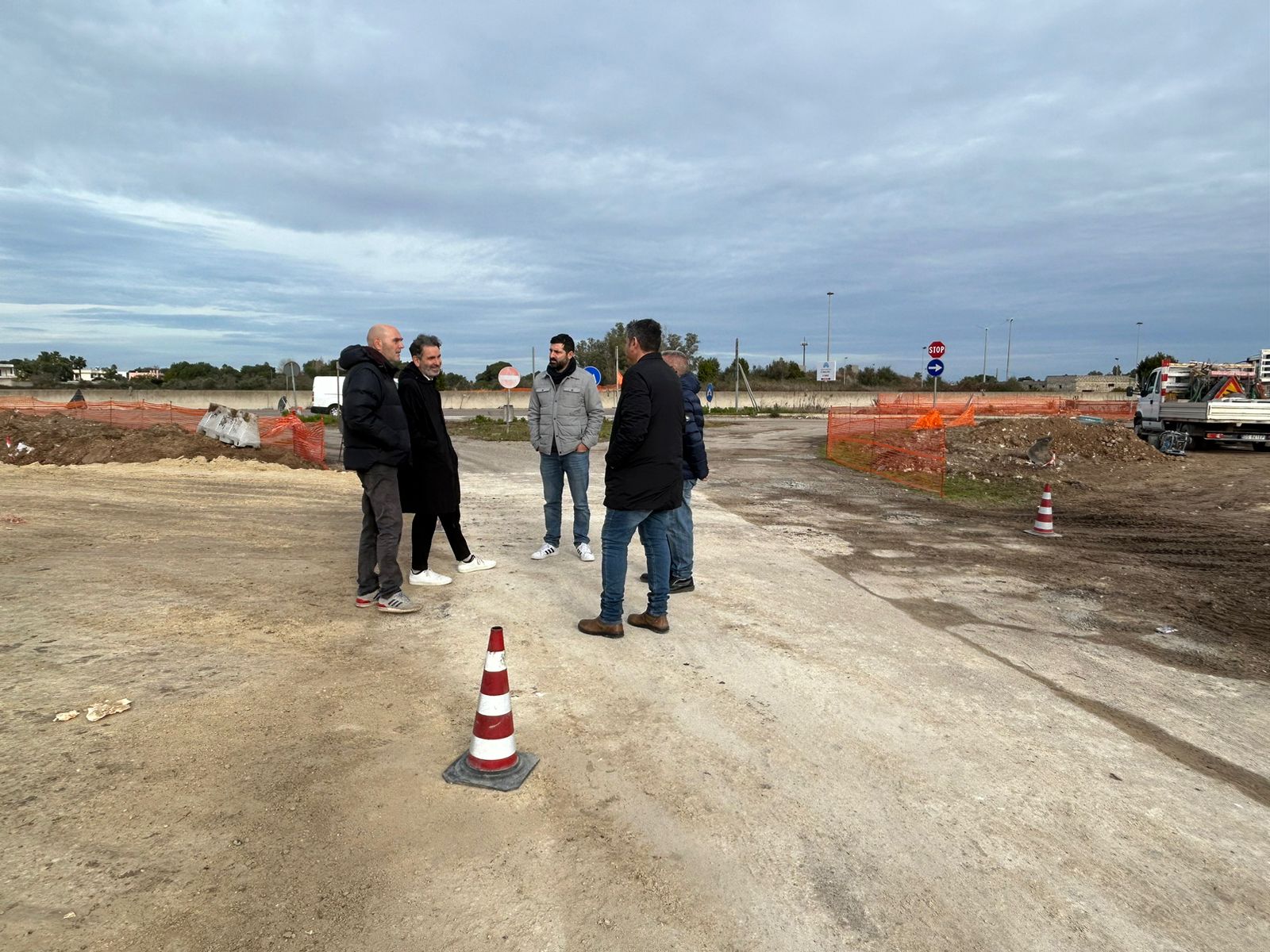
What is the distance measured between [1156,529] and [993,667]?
7081mm

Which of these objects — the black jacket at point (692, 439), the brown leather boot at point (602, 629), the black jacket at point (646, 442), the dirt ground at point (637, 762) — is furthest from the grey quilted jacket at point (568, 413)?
the brown leather boot at point (602, 629)

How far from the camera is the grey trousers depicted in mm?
5277

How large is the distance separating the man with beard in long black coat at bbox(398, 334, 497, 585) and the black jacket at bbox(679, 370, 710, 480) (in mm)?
1904

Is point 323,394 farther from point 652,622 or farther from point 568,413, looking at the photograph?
point 652,622

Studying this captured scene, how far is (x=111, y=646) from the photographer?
458 centimetres

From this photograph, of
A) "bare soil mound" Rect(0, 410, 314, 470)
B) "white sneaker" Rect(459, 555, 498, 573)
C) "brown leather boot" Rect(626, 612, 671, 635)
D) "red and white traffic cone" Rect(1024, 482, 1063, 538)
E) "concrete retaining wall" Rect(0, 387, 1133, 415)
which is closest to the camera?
"brown leather boot" Rect(626, 612, 671, 635)

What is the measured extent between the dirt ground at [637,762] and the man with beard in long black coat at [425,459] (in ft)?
1.71

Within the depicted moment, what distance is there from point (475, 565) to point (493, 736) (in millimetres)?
3616

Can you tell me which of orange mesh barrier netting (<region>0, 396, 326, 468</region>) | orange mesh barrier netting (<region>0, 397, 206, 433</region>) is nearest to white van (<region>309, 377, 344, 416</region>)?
orange mesh barrier netting (<region>0, 396, 326, 468</region>)

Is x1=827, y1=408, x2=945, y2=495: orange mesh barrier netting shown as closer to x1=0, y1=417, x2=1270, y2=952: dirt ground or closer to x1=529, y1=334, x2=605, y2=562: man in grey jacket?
x1=0, y1=417, x2=1270, y2=952: dirt ground

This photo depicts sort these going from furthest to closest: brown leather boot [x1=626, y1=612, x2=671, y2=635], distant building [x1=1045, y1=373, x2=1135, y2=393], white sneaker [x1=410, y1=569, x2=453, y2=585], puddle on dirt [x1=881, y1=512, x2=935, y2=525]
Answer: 1. distant building [x1=1045, y1=373, x2=1135, y2=393]
2. puddle on dirt [x1=881, y1=512, x2=935, y2=525]
3. white sneaker [x1=410, y1=569, x2=453, y2=585]
4. brown leather boot [x1=626, y1=612, x2=671, y2=635]

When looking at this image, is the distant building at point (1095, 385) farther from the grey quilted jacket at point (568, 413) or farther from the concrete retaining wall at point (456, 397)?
the grey quilted jacket at point (568, 413)

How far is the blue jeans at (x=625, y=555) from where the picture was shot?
4.91 metres

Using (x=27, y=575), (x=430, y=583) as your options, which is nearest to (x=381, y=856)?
(x=430, y=583)
